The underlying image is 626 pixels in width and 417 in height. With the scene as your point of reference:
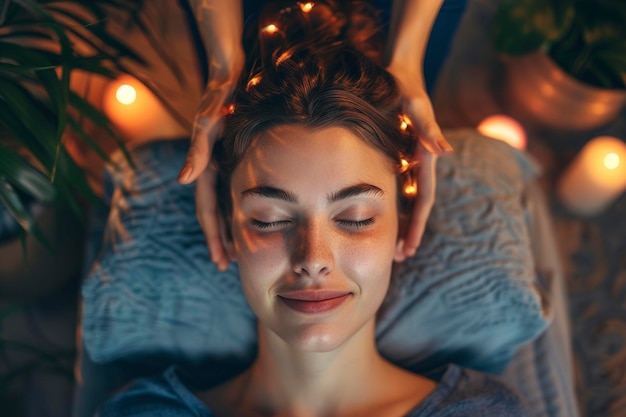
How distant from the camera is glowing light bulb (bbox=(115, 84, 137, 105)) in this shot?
128 cm

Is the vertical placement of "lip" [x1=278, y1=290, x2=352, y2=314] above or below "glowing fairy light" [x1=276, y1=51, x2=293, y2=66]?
below

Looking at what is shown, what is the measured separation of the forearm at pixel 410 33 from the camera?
0.91m

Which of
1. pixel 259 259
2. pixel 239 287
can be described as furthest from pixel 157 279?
pixel 259 259

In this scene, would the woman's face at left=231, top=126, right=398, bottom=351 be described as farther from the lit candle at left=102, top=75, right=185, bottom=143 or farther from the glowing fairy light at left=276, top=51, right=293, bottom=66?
the lit candle at left=102, top=75, right=185, bottom=143

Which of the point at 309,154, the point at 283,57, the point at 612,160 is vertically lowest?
the point at 612,160

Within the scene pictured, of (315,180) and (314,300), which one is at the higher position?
(315,180)

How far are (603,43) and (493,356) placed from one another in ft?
2.40

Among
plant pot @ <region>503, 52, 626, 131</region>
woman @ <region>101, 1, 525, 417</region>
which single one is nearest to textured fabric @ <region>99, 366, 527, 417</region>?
woman @ <region>101, 1, 525, 417</region>

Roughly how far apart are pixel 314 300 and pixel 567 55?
0.91m

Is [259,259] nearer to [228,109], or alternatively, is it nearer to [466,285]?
[228,109]

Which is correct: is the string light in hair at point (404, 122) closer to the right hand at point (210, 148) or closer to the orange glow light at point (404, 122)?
the orange glow light at point (404, 122)

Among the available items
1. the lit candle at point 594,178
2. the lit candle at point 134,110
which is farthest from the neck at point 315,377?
the lit candle at point 594,178

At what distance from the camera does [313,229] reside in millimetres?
798

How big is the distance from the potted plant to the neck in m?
Result: 0.77
